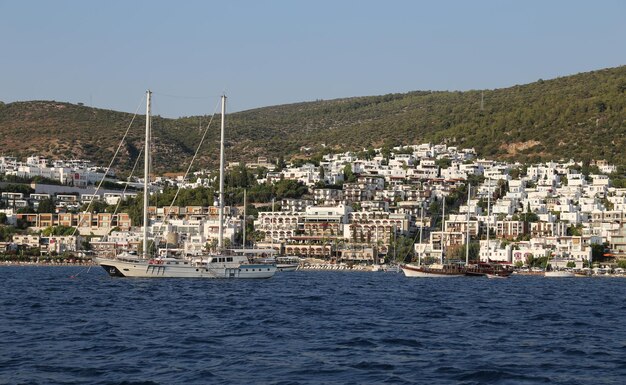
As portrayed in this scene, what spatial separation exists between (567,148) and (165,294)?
131428 mm

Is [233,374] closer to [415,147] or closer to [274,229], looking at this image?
[274,229]

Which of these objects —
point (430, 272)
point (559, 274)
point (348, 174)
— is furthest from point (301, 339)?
point (348, 174)

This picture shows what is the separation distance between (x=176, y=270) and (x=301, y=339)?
36212 mm

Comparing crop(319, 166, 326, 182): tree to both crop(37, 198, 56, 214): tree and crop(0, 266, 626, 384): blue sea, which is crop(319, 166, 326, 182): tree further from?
crop(0, 266, 626, 384): blue sea

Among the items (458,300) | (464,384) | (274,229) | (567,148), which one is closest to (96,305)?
(458,300)

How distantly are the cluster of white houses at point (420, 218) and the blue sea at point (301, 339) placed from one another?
63.4m

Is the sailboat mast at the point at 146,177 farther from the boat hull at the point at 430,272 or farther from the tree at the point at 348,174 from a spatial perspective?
the tree at the point at 348,174

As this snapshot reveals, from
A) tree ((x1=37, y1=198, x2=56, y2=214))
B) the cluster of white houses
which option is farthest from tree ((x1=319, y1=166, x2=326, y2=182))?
tree ((x1=37, y1=198, x2=56, y2=214))

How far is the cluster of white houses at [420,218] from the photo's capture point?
122 m

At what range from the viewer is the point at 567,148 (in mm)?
175125

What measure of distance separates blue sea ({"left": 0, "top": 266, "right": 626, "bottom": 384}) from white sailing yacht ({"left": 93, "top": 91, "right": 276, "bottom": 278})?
13.4 meters

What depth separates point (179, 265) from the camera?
67.9 meters

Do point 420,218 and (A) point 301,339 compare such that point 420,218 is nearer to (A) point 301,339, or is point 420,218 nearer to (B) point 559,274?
(B) point 559,274

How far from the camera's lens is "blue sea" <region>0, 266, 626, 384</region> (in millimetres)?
25453
